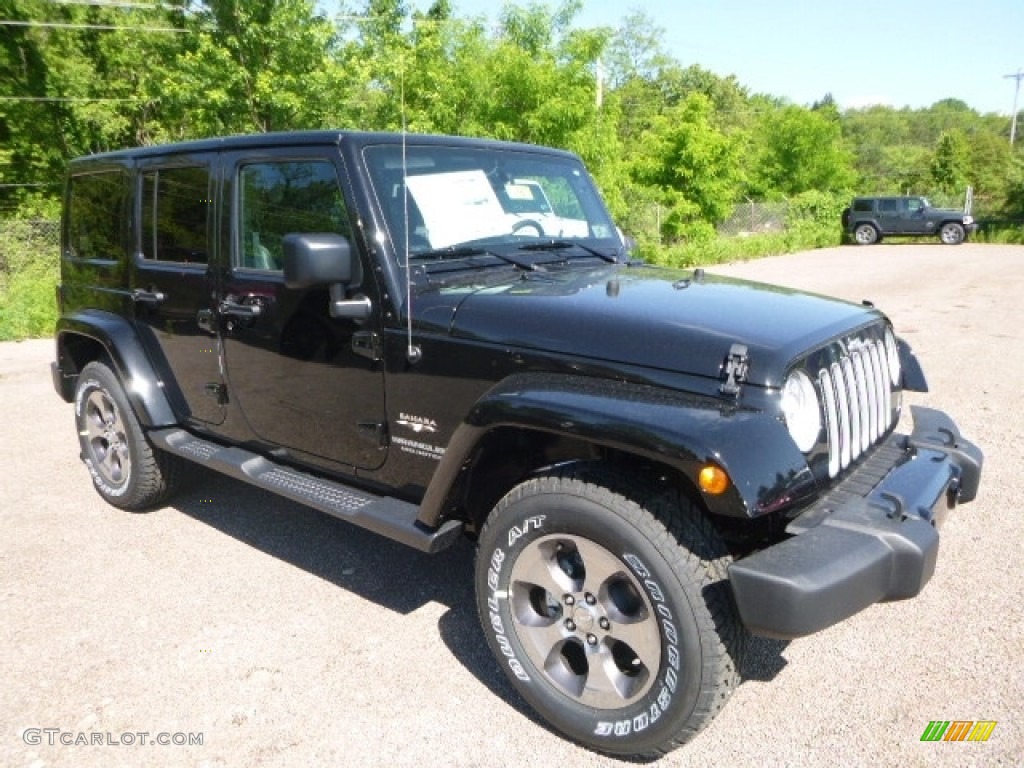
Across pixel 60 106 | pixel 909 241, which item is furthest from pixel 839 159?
pixel 60 106

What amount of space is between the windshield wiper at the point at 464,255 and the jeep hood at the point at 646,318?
9cm

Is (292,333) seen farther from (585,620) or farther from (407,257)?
(585,620)

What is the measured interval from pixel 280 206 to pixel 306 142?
326 millimetres

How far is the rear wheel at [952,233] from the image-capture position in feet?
89.9

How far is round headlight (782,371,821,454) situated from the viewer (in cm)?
231

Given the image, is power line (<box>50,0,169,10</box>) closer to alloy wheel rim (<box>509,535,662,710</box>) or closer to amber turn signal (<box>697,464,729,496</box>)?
alloy wheel rim (<box>509,535,662,710</box>)

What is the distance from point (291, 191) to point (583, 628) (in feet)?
7.09

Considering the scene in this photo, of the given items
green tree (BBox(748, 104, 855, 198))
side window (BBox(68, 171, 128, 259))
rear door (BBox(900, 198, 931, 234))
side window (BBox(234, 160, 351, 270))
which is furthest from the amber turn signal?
green tree (BBox(748, 104, 855, 198))

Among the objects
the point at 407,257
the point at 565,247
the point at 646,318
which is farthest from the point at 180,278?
the point at 646,318

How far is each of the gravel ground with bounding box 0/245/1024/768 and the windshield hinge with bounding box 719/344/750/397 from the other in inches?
46.8

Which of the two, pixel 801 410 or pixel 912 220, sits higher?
pixel 912 220

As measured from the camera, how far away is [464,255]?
10.3 ft

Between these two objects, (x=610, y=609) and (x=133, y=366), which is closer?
(x=610, y=609)

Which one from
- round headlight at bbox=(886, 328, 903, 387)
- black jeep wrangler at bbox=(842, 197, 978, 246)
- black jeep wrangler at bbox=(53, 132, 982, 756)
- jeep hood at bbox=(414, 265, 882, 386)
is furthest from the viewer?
black jeep wrangler at bbox=(842, 197, 978, 246)
